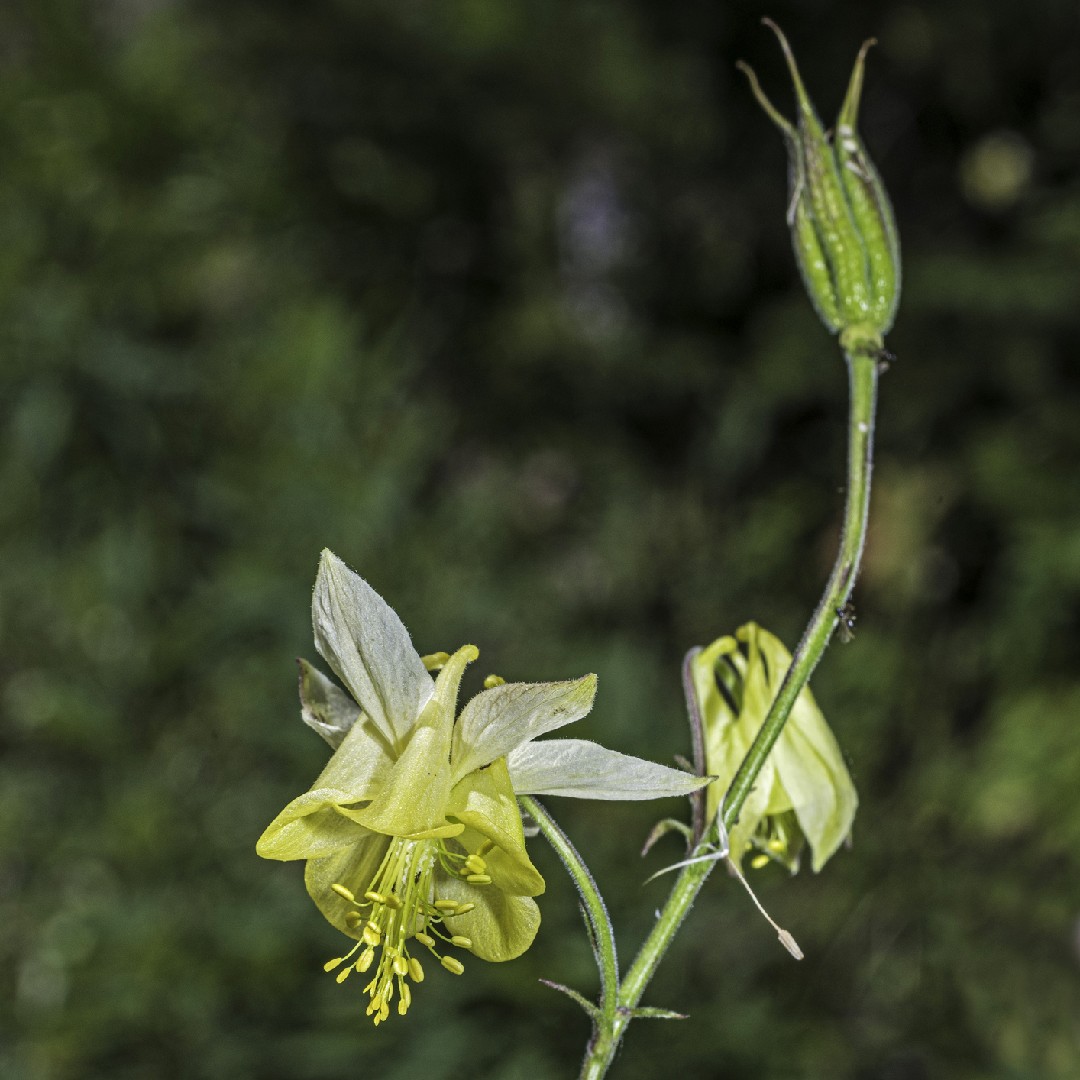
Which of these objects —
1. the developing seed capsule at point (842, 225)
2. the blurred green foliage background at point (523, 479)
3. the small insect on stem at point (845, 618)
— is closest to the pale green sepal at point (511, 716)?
the small insect on stem at point (845, 618)

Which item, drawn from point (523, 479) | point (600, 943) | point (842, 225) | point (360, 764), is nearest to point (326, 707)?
point (360, 764)

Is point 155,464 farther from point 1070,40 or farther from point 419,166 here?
point 1070,40

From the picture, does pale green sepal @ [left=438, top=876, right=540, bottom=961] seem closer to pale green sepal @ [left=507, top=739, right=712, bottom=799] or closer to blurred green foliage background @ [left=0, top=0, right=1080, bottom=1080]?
pale green sepal @ [left=507, top=739, right=712, bottom=799]

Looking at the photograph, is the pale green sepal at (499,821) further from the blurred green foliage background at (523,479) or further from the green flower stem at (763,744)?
the blurred green foliage background at (523,479)

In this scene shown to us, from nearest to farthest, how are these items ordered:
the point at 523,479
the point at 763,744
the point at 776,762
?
1. the point at 763,744
2. the point at 776,762
3. the point at 523,479

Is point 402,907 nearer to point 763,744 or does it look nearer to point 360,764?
point 360,764

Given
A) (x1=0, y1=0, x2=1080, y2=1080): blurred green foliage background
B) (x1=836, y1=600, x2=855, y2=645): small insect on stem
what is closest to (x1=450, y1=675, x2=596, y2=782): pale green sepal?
(x1=836, y1=600, x2=855, y2=645): small insect on stem
